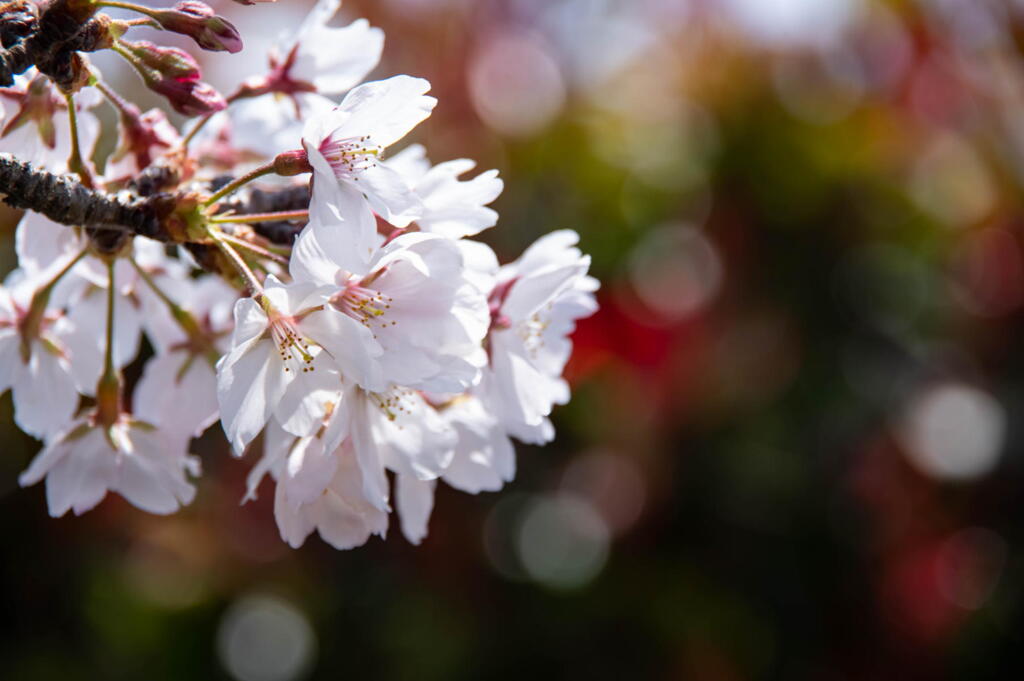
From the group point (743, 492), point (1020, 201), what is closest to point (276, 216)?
point (743, 492)

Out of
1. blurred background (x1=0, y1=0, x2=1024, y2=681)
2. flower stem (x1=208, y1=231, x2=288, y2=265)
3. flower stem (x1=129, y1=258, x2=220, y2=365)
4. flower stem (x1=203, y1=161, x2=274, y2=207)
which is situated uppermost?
flower stem (x1=203, y1=161, x2=274, y2=207)

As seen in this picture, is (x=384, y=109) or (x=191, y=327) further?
(x=191, y=327)

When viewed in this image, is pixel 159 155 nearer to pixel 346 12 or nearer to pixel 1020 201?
pixel 346 12

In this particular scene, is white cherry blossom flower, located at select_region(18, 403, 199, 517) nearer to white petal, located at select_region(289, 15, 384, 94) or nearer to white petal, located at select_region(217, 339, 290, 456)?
white petal, located at select_region(217, 339, 290, 456)

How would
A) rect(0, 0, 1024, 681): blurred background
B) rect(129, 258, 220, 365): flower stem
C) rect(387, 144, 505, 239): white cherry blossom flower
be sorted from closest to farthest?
1. rect(387, 144, 505, 239): white cherry blossom flower
2. rect(129, 258, 220, 365): flower stem
3. rect(0, 0, 1024, 681): blurred background

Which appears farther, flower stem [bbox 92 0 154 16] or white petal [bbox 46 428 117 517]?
white petal [bbox 46 428 117 517]

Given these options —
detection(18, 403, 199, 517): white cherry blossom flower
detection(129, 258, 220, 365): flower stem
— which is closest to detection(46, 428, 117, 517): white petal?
detection(18, 403, 199, 517): white cherry blossom flower

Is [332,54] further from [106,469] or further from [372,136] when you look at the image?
[106,469]

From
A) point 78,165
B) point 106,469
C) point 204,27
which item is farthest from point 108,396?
point 204,27
